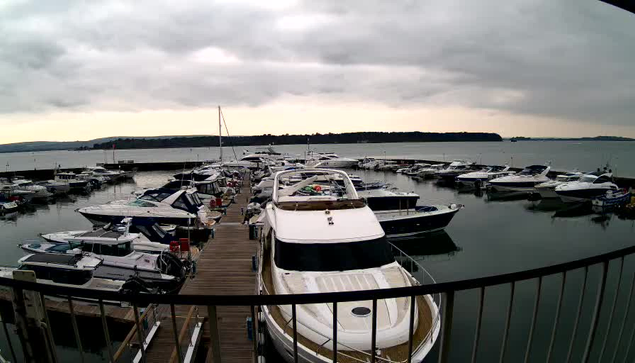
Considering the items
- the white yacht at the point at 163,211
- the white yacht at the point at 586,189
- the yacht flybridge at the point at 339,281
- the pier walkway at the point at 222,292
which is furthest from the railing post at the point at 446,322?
the white yacht at the point at 586,189

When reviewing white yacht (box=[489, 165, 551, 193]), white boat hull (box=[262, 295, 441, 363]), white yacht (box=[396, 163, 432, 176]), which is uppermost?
white boat hull (box=[262, 295, 441, 363])

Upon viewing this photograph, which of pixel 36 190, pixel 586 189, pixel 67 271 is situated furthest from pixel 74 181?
pixel 586 189

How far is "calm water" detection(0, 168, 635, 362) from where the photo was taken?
1021 centimetres

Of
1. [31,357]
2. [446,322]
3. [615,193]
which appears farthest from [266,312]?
[615,193]

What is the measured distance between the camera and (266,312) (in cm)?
672

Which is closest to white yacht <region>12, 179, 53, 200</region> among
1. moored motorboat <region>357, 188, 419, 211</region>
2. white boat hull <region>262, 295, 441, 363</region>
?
moored motorboat <region>357, 188, 419, 211</region>

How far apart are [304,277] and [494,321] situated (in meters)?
7.49

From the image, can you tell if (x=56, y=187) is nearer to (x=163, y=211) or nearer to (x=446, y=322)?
(x=163, y=211)

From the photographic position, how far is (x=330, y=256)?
758 cm

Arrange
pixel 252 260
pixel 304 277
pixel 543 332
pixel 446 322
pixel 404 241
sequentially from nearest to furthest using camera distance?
pixel 446 322 → pixel 304 277 → pixel 543 332 → pixel 252 260 → pixel 404 241

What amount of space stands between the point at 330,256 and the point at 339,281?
0.66 m

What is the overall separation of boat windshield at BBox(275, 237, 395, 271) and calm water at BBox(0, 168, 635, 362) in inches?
124

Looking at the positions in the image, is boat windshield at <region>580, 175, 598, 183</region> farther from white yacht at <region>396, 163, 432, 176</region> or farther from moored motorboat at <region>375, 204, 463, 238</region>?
white yacht at <region>396, 163, 432, 176</region>

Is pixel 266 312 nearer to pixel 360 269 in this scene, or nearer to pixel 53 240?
pixel 360 269
